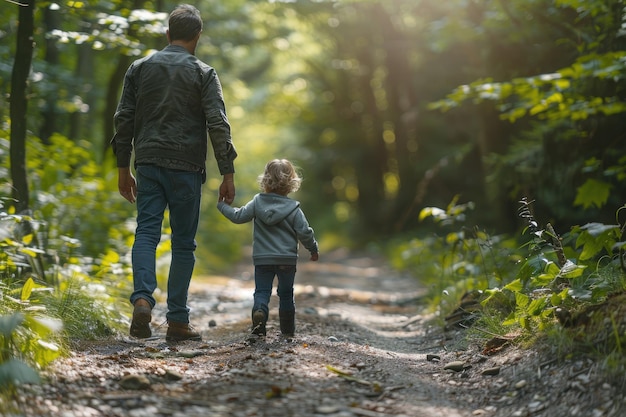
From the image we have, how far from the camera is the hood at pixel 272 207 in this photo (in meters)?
4.90

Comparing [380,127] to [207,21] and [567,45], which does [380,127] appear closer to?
[207,21]

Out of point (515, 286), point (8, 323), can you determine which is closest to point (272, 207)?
point (515, 286)

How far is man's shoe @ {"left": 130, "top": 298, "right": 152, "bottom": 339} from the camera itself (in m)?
4.67

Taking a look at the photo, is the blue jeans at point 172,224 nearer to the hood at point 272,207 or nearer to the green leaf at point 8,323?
the hood at point 272,207

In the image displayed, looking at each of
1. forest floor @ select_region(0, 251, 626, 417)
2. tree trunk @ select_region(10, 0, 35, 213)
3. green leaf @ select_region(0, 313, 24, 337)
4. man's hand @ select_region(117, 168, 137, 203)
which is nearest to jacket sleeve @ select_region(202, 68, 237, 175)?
man's hand @ select_region(117, 168, 137, 203)

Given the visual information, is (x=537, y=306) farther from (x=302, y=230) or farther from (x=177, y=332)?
(x=177, y=332)

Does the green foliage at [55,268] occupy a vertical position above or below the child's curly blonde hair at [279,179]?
below

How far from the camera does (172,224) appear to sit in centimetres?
506

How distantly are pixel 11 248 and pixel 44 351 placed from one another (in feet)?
6.15

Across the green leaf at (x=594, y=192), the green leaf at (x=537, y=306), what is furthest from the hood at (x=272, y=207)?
the green leaf at (x=594, y=192)

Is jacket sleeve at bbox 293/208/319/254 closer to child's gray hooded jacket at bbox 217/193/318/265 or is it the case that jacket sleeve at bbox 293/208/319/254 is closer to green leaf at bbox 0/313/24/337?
child's gray hooded jacket at bbox 217/193/318/265

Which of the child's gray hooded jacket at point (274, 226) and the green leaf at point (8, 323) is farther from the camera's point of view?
the child's gray hooded jacket at point (274, 226)

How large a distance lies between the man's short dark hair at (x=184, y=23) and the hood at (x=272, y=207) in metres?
1.31

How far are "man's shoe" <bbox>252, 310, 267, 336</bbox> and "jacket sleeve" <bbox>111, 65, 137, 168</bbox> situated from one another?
144 cm
